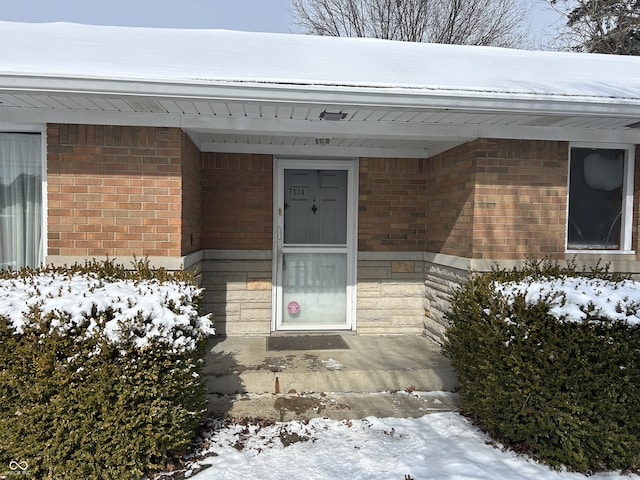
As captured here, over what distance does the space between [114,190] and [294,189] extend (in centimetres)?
241

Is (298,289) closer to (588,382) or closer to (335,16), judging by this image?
(588,382)

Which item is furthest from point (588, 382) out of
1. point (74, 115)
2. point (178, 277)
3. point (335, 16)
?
point (335, 16)

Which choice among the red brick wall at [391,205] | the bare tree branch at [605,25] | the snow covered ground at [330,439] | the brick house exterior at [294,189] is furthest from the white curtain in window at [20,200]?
the bare tree branch at [605,25]

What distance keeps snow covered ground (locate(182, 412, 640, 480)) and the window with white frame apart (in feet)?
9.84

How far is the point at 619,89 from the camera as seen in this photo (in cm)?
433

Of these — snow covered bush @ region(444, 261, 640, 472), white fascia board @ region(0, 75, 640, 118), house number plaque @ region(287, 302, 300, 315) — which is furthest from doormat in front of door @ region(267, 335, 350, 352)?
white fascia board @ region(0, 75, 640, 118)

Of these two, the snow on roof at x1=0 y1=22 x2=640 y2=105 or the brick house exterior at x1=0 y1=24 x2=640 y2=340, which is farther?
the brick house exterior at x1=0 y1=24 x2=640 y2=340

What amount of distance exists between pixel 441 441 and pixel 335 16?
15303 mm

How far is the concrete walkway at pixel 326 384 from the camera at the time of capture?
A: 3984 millimetres

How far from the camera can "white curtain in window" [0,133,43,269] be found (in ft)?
15.3

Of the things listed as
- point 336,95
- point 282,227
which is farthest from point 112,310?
point 282,227

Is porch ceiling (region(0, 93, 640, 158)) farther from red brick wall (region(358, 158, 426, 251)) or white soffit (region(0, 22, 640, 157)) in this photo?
red brick wall (region(358, 158, 426, 251))

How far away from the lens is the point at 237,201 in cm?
579

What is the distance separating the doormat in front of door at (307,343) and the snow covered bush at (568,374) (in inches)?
94.9
